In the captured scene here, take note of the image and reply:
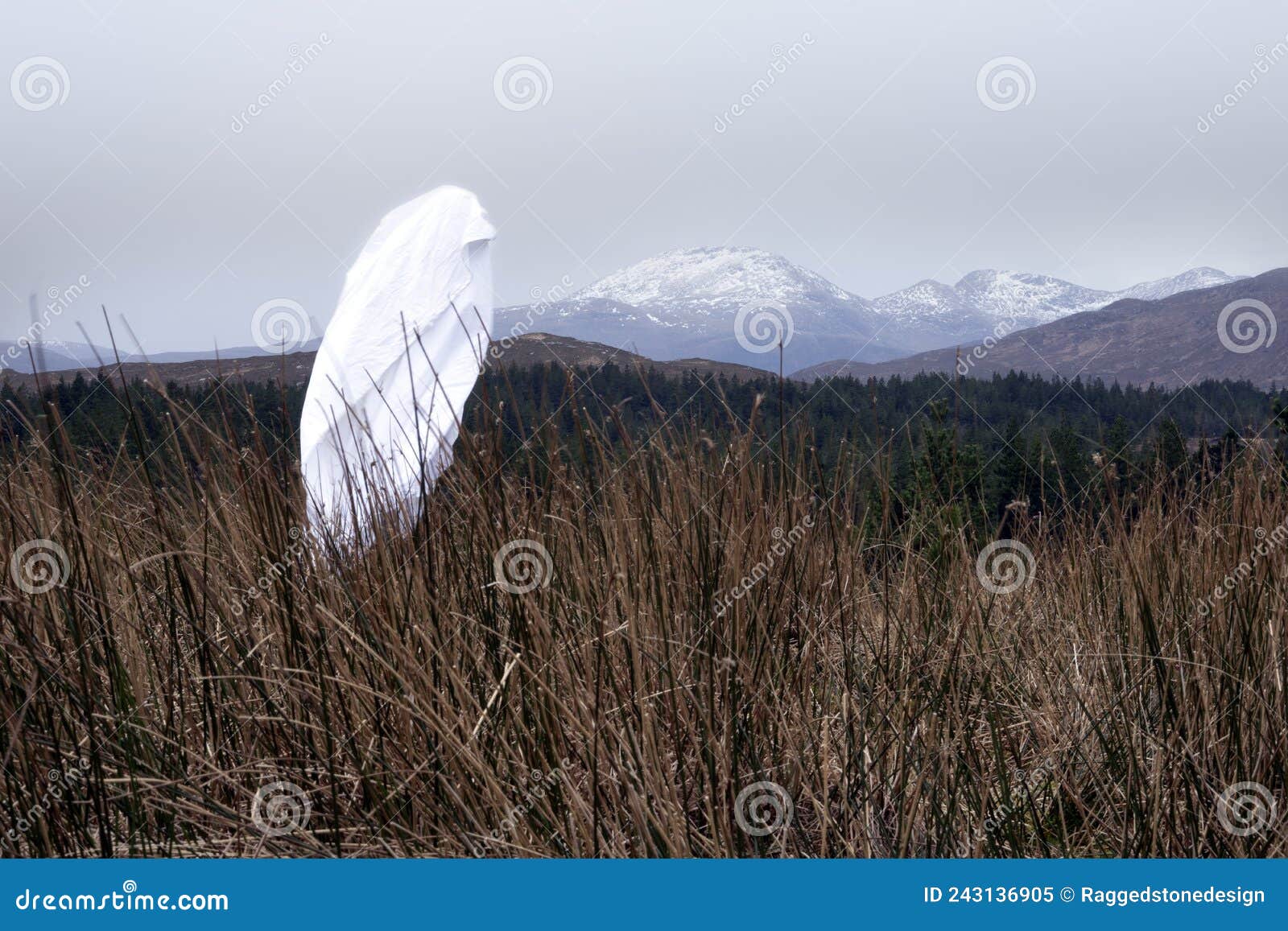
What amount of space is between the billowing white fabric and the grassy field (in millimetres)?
397

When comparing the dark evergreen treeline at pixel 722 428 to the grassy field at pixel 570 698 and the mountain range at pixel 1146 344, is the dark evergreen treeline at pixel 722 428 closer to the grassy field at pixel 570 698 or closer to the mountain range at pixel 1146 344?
the grassy field at pixel 570 698

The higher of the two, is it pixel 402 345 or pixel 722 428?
pixel 402 345

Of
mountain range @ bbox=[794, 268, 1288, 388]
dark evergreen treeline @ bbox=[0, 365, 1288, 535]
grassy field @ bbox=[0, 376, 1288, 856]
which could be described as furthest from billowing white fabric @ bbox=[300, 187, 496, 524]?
mountain range @ bbox=[794, 268, 1288, 388]

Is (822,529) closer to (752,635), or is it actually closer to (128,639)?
(752,635)

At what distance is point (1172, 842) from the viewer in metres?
2.04

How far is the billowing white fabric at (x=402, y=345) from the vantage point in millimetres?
3168

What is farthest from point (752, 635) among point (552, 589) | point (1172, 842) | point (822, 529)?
point (1172, 842)

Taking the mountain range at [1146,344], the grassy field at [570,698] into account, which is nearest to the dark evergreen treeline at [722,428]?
the grassy field at [570,698]

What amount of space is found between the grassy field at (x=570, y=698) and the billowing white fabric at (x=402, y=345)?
1.30ft

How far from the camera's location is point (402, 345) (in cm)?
328

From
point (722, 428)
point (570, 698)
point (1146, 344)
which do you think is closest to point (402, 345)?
point (722, 428)

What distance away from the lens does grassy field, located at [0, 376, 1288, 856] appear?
1893 mm

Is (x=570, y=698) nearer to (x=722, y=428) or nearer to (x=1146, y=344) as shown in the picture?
(x=722, y=428)

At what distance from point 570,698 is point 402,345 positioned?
165 cm
